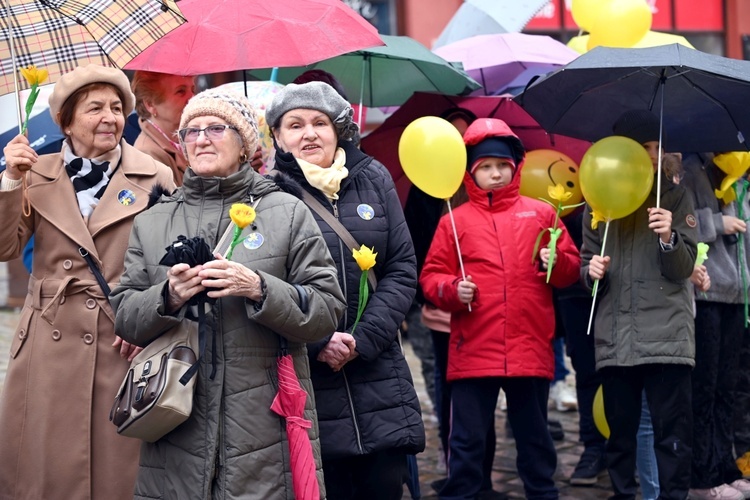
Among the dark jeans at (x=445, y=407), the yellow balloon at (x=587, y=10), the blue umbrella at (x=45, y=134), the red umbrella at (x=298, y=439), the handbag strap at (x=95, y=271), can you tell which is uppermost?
the yellow balloon at (x=587, y=10)

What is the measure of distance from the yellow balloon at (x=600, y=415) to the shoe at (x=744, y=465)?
903 mm

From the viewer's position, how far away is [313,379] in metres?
4.09

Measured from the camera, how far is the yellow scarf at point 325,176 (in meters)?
4.14

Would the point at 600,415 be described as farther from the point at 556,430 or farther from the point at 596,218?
the point at 556,430

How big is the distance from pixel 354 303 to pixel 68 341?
110cm

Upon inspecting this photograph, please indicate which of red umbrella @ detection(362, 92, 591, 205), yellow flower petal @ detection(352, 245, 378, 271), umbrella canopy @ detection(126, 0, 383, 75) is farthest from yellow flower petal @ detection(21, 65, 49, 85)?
red umbrella @ detection(362, 92, 591, 205)

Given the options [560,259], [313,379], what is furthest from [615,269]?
[313,379]

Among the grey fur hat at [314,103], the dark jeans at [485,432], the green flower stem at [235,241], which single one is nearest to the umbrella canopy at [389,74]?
the grey fur hat at [314,103]

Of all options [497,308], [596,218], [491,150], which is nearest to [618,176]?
[596,218]

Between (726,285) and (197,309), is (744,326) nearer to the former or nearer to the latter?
(726,285)

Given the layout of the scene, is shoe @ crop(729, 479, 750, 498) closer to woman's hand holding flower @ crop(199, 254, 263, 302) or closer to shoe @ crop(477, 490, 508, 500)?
shoe @ crop(477, 490, 508, 500)

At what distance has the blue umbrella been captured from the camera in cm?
540

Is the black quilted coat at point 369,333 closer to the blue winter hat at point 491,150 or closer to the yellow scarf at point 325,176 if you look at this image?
the yellow scarf at point 325,176

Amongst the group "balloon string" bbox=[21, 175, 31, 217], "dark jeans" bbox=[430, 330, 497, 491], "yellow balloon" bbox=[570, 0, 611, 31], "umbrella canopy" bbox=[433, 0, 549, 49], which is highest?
"umbrella canopy" bbox=[433, 0, 549, 49]
